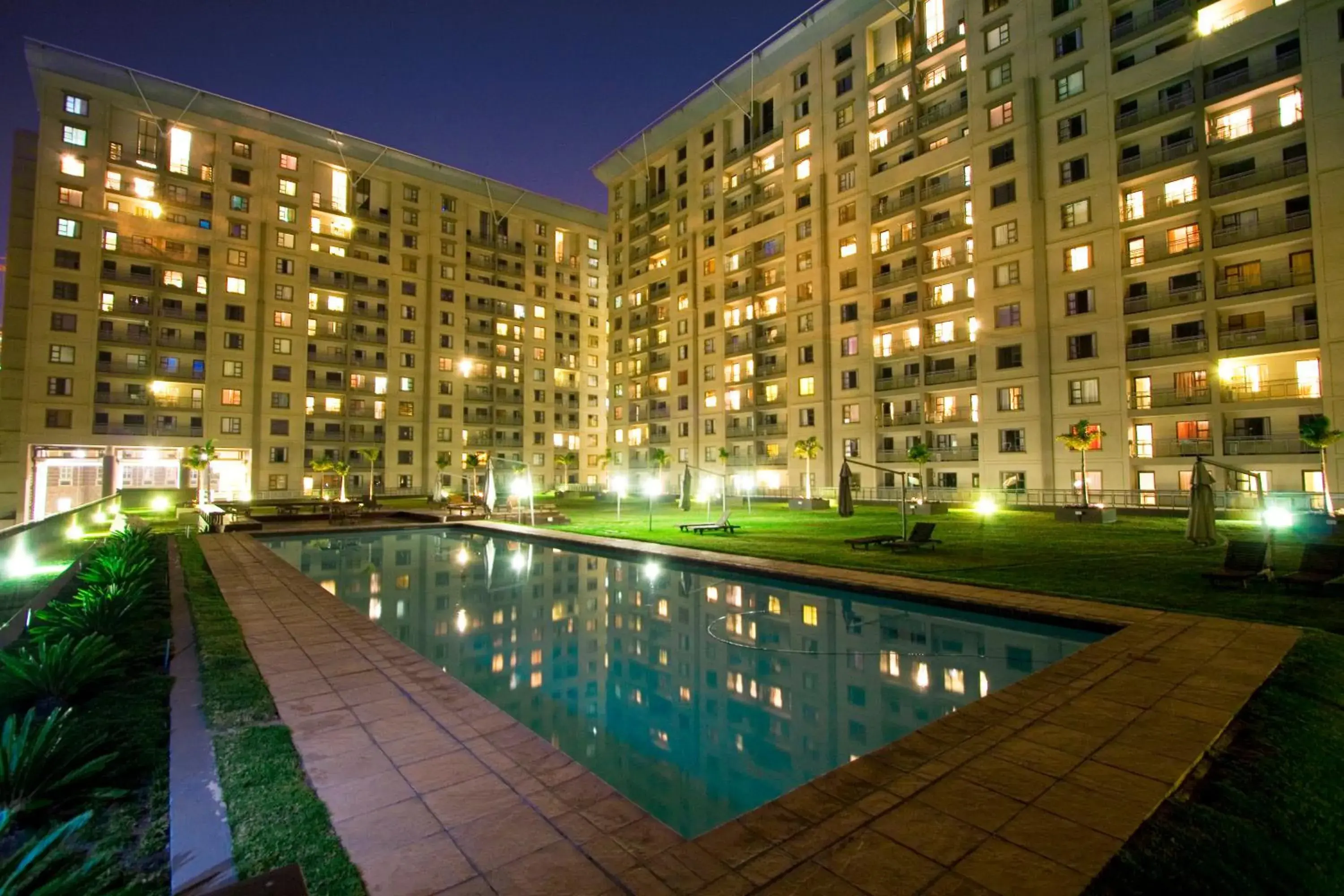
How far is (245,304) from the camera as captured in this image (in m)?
50.2

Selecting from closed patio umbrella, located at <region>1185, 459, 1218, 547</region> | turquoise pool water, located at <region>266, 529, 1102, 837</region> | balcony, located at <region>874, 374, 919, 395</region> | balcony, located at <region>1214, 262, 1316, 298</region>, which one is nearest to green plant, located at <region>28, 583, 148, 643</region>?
turquoise pool water, located at <region>266, 529, 1102, 837</region>

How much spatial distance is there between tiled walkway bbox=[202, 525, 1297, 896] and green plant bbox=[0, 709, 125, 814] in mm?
1242

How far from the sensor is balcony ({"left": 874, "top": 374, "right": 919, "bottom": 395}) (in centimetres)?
3984

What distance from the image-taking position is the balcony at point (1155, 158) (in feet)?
99.7

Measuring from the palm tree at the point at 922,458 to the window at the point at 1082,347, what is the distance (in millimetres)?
8931

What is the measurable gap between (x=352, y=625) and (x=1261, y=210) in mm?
40987

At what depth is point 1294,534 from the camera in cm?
1838

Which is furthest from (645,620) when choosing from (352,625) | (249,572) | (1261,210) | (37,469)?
(37,469)

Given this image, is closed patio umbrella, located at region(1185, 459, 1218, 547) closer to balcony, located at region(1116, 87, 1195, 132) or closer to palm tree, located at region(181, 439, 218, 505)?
balcony, located at region(1116, 87, 1195, 132)

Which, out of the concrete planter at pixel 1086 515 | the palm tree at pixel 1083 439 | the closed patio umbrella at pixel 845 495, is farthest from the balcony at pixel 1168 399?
the closed patio umbrella at pixel 845 495

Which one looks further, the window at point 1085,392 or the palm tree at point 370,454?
the palm tree at point 370,454

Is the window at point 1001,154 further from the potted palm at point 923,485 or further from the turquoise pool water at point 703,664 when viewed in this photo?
the turquoise pool water at point 703,664

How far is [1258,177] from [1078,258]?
748 cm

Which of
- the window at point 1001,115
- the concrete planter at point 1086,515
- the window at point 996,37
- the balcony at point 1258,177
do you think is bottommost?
the concrete planter at point 1086,515
